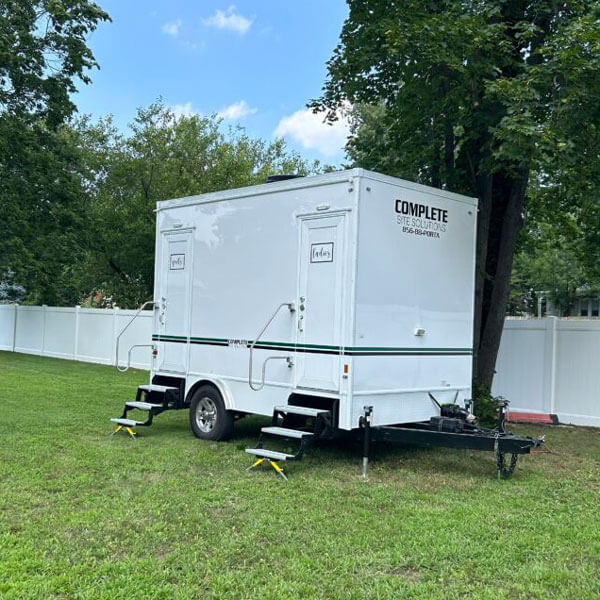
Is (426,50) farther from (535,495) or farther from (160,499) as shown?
(160,499)

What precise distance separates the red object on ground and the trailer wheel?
4976 millimetres

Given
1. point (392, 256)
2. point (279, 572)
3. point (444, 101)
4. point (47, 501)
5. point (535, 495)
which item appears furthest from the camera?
point (444, 101)

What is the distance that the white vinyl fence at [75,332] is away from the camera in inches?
731

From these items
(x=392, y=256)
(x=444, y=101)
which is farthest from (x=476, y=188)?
(x=392, y=256)

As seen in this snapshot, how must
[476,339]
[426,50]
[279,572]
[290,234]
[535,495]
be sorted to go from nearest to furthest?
1. [279,572]
2. [535,495]
3. [290,234]
4. [426,50]
5. [476,339]

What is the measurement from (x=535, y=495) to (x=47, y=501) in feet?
14.3

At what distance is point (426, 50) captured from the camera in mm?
8398

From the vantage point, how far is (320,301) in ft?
24.3

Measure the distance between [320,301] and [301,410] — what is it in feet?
3.95

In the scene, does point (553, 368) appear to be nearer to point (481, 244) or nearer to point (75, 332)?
point (481, 244)

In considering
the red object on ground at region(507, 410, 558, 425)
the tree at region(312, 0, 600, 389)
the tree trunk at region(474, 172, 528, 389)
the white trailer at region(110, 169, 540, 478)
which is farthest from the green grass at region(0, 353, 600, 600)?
the tree at region(312, 0, 600, 389)

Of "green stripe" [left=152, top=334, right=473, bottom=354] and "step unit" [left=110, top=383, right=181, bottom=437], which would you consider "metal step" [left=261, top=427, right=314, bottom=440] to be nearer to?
"green stripe" [left=152, top=334, right=473, bottom=354]

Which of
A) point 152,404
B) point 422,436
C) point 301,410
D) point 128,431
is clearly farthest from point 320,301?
point 128,431

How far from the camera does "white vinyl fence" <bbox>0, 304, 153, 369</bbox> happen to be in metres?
18.6
